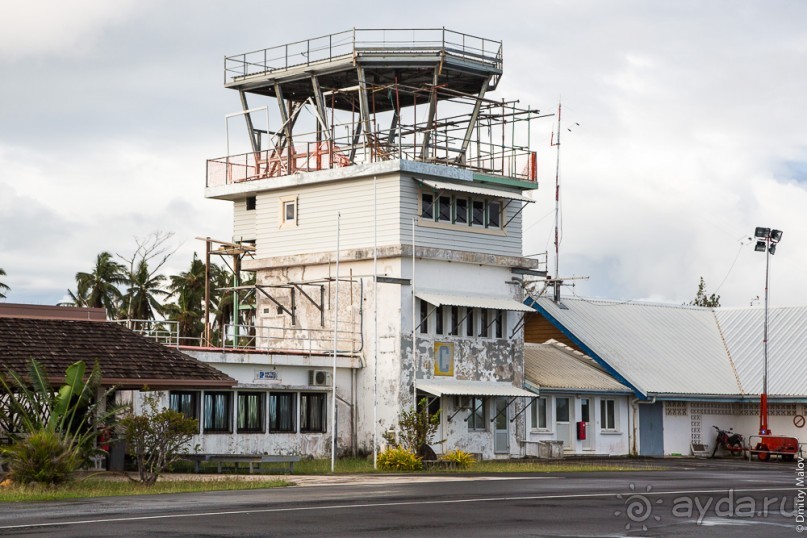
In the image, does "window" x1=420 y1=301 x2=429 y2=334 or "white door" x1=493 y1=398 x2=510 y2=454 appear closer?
"window" x1=420 y1=301 x2=429 y2=334

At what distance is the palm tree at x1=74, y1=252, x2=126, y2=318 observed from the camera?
2948 inches

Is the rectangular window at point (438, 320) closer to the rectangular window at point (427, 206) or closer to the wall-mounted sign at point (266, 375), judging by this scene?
the rectangular window at point (427, 206)

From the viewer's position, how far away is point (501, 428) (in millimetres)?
44750

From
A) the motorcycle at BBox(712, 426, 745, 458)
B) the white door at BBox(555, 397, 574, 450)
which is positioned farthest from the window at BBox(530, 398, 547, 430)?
the motorcycle at BBox(712, 426, 745, 458)

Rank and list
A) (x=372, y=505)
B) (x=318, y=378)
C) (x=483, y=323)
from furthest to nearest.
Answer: (x=483, y=323) < (x=318, y=378) < (x=372, y=505)

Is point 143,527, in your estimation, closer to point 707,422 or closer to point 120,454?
point 120,454

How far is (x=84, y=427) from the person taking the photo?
30.5 meters

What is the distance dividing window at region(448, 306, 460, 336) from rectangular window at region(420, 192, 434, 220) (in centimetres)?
317

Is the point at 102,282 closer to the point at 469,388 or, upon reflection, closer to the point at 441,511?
the point at 469,388

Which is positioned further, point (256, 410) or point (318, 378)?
point (318, 378)

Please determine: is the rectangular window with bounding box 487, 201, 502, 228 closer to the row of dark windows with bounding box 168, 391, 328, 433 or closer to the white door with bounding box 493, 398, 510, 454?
the white door with bounding box 493, 398, 510, 454

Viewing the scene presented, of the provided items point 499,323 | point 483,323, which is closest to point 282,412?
point 483,323

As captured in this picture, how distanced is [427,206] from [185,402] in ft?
34.8

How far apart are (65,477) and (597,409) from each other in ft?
86.0
